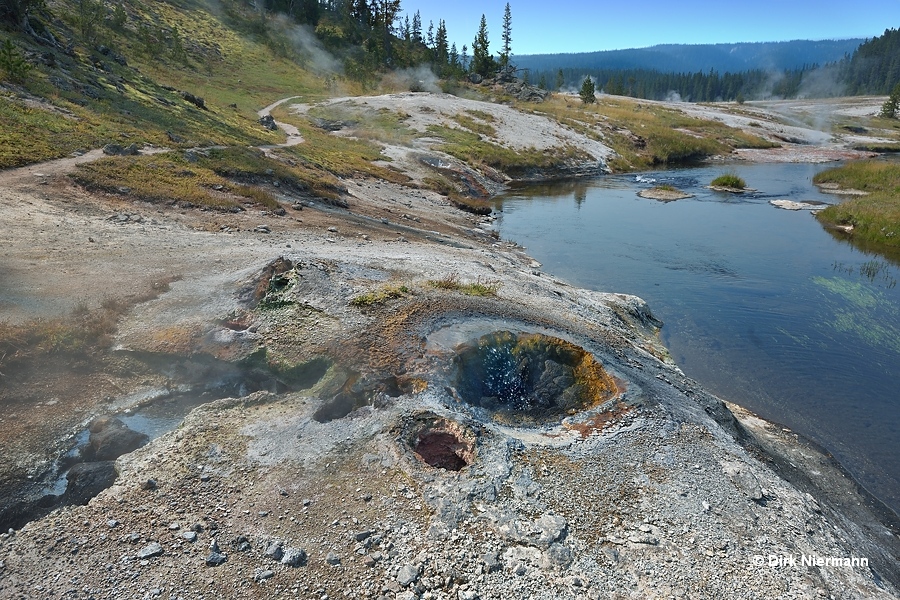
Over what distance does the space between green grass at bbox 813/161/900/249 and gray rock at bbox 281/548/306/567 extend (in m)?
39.5

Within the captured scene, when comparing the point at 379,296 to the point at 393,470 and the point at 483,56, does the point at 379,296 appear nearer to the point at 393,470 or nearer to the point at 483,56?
the point at 393,470

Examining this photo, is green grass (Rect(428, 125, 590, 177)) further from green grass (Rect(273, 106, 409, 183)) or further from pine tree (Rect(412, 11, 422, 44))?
pine tree (Rect(412, 11, 422, 44))

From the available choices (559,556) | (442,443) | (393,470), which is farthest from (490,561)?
(442,443)

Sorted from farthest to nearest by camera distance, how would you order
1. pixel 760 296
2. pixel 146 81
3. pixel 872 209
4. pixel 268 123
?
pixel 268 123 → pixel 146 81 → pixel 872 209 → pixel 760 296

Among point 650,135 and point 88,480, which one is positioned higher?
point 650,135

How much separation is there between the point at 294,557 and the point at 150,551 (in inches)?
86.1

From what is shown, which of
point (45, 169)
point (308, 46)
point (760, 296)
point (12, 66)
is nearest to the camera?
point (45, 169)

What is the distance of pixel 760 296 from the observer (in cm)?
2470

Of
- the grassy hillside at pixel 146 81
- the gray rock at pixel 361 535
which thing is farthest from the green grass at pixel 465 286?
the grassy hillside at pixel 146 81

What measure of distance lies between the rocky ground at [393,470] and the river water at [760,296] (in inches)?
79.1

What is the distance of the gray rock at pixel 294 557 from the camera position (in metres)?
7.88

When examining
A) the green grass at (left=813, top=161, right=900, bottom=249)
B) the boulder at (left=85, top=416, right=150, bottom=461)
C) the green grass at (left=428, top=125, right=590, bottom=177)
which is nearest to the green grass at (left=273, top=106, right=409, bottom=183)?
the green grass at (left=428, top=125, right=590, bottom=177)

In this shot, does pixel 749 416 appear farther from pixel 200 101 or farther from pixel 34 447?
pixel 200 101

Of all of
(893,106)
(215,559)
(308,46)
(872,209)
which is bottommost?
(215,559)
